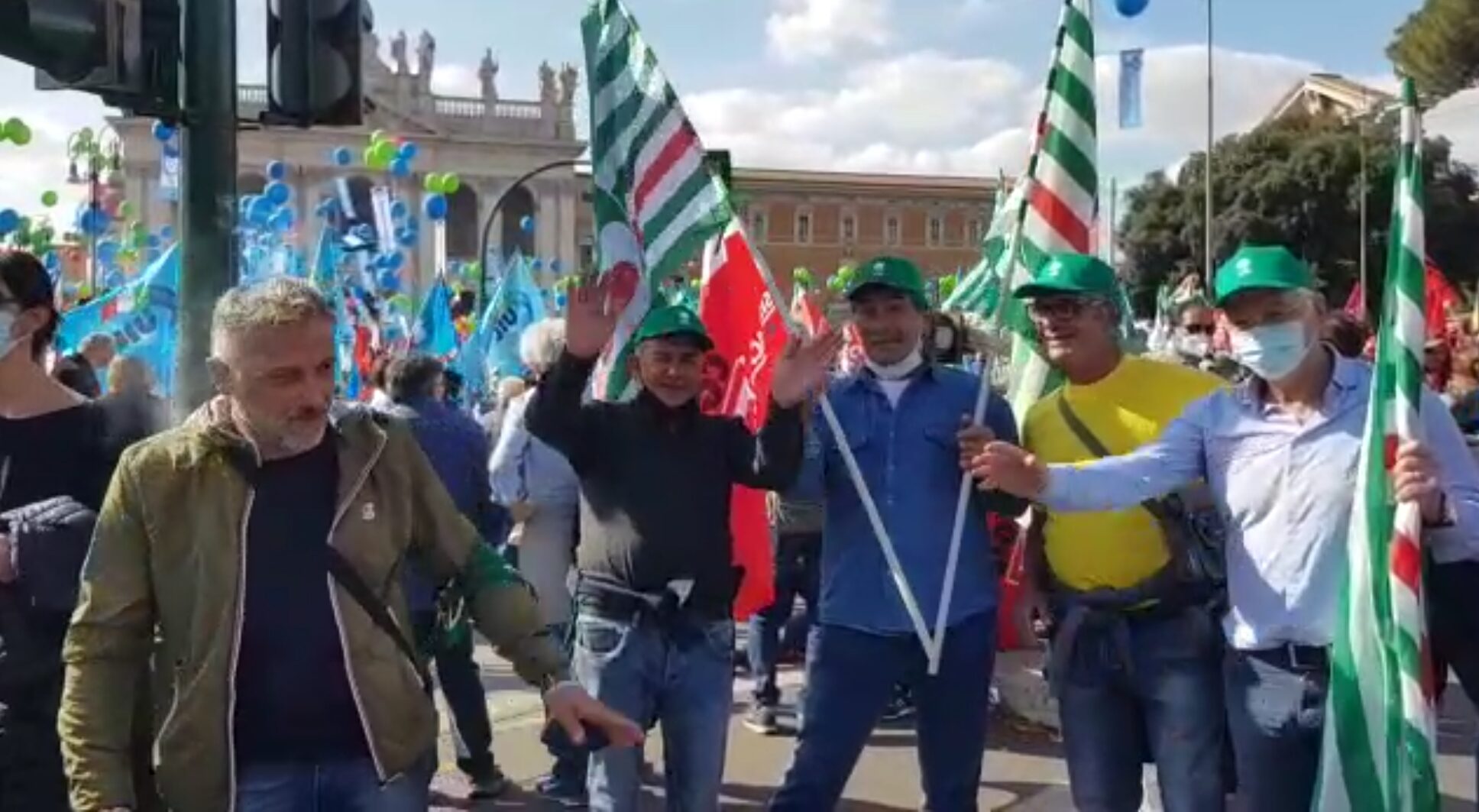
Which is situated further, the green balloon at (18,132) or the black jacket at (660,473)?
the green balloon at (18,132)

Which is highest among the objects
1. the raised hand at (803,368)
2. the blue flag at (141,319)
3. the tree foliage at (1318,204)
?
the tree foliage at (1318,204)

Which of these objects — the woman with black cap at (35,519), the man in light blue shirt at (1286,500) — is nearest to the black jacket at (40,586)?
the woman with black cap at (35,519)

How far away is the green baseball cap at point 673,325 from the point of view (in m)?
4.48

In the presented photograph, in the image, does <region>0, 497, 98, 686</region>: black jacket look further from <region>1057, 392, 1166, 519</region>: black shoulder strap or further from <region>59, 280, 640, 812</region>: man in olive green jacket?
<region>1057, 392, 1166, 519</region>: black shoulder strap

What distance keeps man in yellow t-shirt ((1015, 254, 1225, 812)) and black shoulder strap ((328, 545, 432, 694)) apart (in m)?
1.80

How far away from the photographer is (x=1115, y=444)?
409cm

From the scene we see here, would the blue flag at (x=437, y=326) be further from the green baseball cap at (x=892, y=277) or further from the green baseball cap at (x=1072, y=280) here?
the green baseball cap at (x=1072, y=280)

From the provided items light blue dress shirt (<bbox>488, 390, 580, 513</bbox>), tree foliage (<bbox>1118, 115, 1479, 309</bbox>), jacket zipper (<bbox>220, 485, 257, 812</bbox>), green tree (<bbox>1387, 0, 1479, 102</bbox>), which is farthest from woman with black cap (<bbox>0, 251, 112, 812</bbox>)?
green tree (<bbox>1387, 0, 1479, 102</bbox>)

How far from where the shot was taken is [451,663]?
622 centimetres

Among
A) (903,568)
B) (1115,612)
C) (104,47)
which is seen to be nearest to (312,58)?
(104,47)

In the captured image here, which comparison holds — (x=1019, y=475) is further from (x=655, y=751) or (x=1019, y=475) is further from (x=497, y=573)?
(x=655, y=751)

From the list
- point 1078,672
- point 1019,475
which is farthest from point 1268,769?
point 1019,475

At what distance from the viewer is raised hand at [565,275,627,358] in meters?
4.09

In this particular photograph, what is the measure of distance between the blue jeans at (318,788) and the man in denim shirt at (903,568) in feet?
5.14
